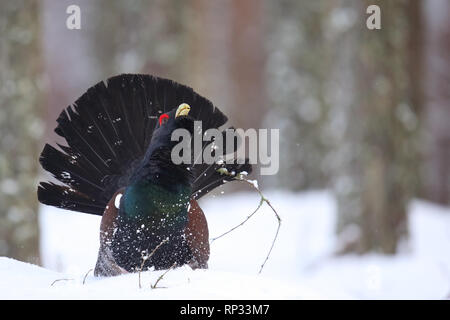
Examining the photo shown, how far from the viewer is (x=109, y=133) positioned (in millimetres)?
3184

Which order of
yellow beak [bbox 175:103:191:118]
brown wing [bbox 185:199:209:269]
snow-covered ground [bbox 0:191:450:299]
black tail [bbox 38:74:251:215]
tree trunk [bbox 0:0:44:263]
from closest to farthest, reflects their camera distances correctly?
snow-covered ground [bbox 0:191:450:299], yellow beak [bbox 175:103:191:118], brown wing [bbox 185:199:209:269], black tail [bbox 38:74:251:215], tree trunk [bbox 0:0:44:263]

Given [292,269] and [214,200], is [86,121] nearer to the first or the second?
[292,269]

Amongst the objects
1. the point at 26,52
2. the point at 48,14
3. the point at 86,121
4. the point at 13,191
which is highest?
the point at 48,14

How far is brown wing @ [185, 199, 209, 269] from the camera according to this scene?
294 cm

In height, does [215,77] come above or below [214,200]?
above

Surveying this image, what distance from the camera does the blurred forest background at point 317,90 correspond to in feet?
16.7

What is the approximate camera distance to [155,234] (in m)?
2.75

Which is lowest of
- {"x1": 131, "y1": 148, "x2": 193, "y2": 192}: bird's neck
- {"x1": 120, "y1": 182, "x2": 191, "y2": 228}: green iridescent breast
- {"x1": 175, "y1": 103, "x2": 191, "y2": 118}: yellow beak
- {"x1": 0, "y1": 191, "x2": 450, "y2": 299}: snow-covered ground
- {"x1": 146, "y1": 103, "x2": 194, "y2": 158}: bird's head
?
{"x1": 0, "y1": 191, "x2": 450, "y2": 299}: snow-covered ground

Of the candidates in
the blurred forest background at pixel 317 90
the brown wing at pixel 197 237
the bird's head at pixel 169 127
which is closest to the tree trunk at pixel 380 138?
the blurred forest background at pixel 317 90

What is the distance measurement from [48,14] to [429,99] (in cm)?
1106

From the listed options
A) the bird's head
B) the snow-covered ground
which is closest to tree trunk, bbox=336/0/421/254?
the snow-covered ground

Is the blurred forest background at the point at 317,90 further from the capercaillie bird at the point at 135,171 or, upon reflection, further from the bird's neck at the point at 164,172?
the bird's neck at the point at 164,172

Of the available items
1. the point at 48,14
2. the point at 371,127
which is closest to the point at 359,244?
the point at 371,127

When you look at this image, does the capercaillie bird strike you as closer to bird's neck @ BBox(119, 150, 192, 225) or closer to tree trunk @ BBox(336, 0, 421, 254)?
bird's neck @ BBox(119, 150, 192, 225)
